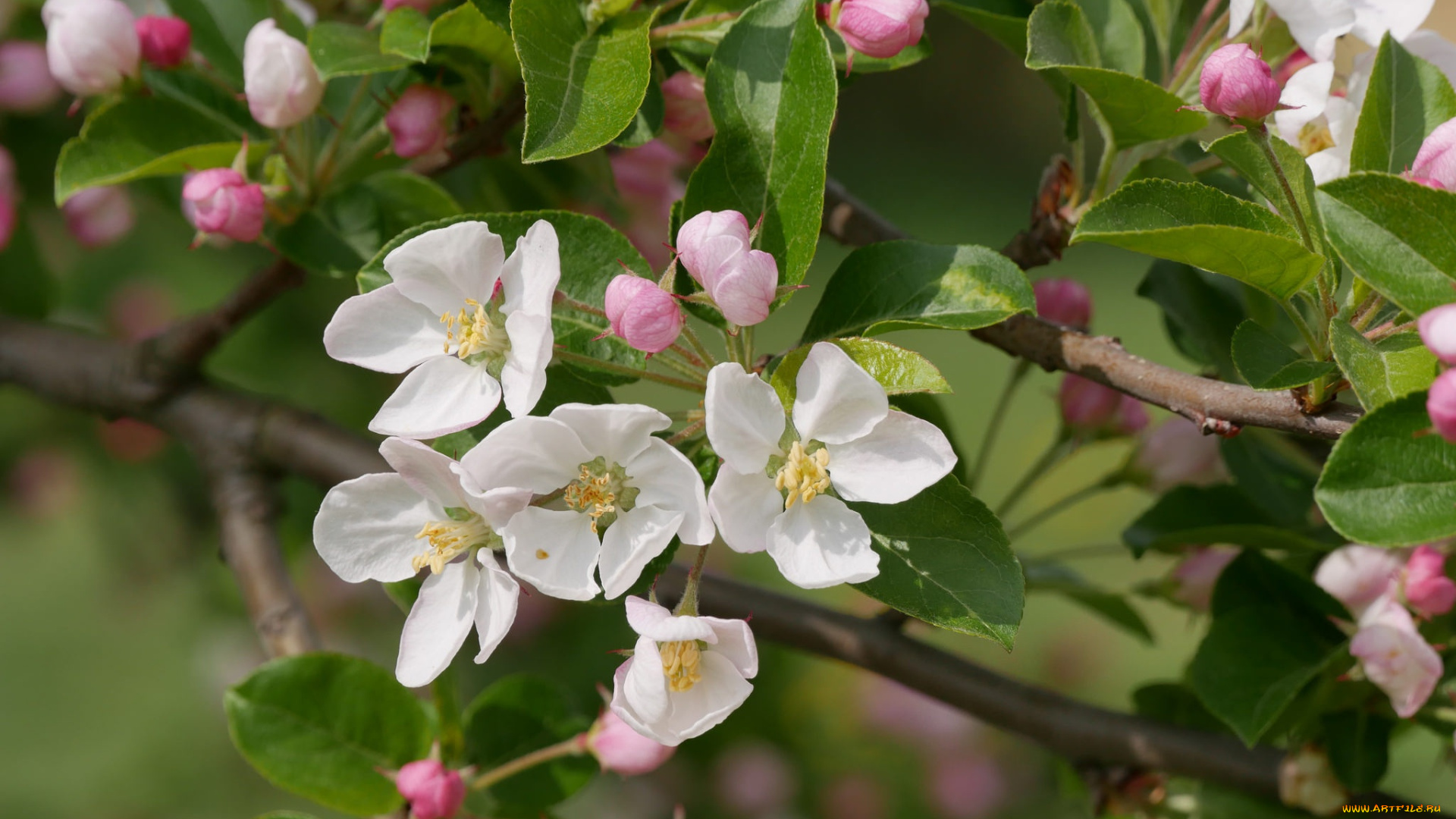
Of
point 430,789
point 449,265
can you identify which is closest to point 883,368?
point 449,265

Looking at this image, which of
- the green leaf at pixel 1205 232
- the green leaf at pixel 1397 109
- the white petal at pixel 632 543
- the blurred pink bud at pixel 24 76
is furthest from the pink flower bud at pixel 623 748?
the blurred pink bud at pixel 24 76

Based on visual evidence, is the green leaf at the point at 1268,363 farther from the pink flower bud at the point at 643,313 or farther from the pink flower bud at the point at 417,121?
the pink flower bud at the point at 417,121

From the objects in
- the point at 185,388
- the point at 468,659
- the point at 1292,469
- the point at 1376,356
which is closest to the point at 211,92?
the point at 185,388

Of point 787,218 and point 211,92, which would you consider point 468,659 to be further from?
point 787,218

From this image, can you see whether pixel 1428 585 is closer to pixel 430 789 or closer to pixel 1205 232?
pixel 1205 232

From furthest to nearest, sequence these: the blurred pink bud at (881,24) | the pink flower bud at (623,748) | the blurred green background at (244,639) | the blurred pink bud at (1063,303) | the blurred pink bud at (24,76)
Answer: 1. the blurred green background at (244,639)
2. the blurred pink bud at (24,76)
3. the blurred pink bud at (1063,303)
4. the pink flower bud at (623,748)
5. the blurred pink bud at (881,24)

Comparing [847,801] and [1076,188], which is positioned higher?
[1076,188]
